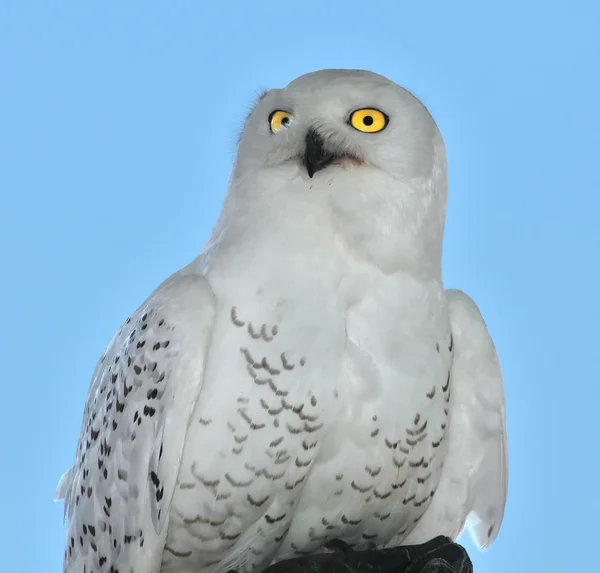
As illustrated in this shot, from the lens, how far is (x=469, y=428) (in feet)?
7.60

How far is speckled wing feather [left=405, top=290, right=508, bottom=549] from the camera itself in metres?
2.30

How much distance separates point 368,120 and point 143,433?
30.6 inches

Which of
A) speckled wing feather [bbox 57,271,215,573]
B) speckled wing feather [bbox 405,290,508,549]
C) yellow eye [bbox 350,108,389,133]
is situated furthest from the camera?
speckled wing feather [bbox 405,290,508,549]

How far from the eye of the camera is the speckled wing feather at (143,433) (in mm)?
1986

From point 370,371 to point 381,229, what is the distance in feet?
0.94

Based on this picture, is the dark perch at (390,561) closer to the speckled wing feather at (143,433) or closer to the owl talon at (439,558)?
the owl talon at (439,558)

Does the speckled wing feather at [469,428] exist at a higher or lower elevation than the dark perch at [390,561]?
higher

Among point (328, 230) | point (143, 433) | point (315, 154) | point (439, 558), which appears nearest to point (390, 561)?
point (439, 558)

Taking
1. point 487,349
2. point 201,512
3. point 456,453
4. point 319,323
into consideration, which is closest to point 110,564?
point 201,512

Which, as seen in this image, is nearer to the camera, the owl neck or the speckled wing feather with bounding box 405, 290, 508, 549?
the owl neck

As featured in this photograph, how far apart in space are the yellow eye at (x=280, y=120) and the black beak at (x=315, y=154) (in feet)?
0.29

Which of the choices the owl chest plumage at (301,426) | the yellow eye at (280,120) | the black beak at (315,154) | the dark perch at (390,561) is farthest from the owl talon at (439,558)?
the yellow eye at (280,120)

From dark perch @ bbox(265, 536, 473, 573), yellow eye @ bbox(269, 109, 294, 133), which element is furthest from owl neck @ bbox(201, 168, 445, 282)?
dark perch @ bbox(265, 536, 473, 573)

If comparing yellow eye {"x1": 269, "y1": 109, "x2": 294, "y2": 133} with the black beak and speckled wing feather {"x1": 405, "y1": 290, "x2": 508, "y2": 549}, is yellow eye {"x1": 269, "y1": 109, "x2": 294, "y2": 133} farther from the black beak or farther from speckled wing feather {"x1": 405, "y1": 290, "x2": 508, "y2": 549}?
speckled wing feather {"x1": 405, "y1": 290, "x2": 508, "y2": 549}
